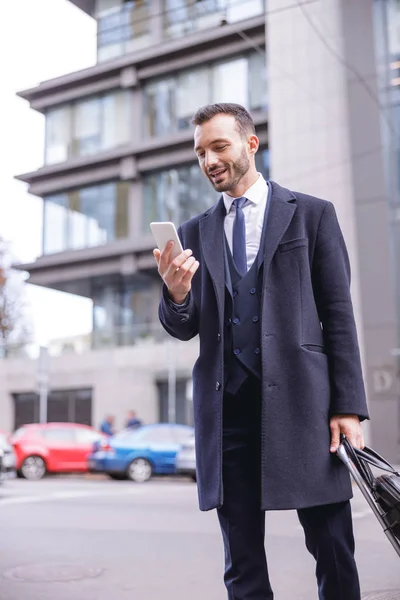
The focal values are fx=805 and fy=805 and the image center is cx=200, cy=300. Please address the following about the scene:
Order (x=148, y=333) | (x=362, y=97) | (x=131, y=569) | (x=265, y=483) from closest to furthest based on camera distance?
1. (x=265, y=483)
2. (x=131, y=569)
3. (x=362, y=97)
4. (x=148, y=333)

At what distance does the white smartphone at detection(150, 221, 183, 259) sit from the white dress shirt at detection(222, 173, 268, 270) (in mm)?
356

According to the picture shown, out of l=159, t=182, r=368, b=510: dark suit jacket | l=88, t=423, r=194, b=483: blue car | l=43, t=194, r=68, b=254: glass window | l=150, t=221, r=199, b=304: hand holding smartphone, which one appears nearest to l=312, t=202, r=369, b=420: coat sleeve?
l=159, t=182, r=368, b=510: dark suit jacket

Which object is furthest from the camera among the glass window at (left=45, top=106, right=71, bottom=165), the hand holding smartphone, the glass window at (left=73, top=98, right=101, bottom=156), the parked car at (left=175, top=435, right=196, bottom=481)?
the glass window at (left=45, top=106, right=71, bottom=165)

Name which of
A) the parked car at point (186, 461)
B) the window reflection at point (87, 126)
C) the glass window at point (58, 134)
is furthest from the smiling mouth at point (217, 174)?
the glass window at point (58, 134)

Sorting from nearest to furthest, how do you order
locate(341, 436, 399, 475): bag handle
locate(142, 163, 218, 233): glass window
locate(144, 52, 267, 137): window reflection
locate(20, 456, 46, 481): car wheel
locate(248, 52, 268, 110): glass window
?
1. locate(341, 436, 399, 475): bag handle
2. locate(20, 456, 46, 481): car wheel
3. locate(248, 52, 268, 110): glass window
4. locate(144, 52, 267, 137): window reflection
5. locate(142, 163, 218, 233): glass window

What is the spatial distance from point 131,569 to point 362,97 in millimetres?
17091

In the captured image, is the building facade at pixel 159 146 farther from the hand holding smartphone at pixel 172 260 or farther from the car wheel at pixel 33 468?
the hand holding smartphone at pixel 172 260

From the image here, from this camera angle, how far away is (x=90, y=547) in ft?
22.5

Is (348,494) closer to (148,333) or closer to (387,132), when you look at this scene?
(387,132)

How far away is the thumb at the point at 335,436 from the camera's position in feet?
8.66

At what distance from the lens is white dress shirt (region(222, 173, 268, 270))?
2895 millimetres

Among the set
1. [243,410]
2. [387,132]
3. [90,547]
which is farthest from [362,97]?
[243,410]

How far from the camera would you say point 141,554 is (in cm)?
647

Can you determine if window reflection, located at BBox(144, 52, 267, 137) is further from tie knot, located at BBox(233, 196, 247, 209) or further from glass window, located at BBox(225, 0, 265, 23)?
tie knot, located at BBox(233, 196, 247, 209)
